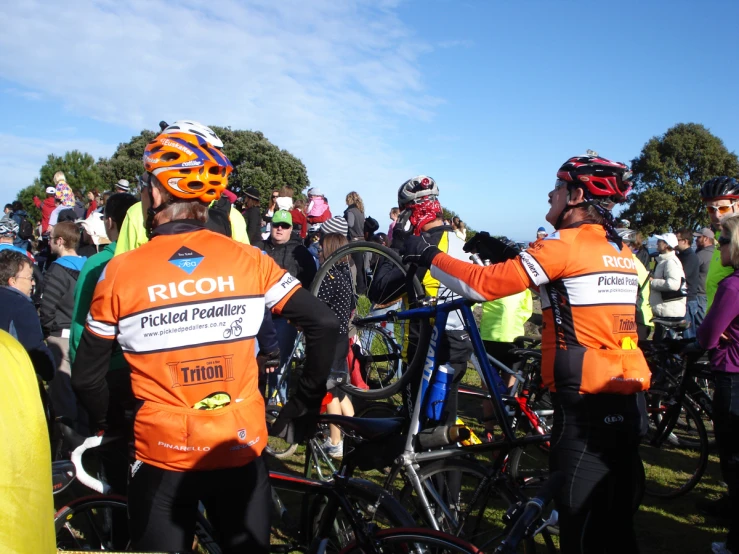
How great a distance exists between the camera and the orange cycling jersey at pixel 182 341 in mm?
1777

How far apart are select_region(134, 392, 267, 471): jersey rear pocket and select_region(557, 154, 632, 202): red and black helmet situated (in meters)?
1.75

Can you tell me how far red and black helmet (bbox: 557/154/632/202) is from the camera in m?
2.55

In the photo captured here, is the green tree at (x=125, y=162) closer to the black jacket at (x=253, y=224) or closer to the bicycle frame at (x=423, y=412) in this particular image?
the black jacket at (x=253, y=224)

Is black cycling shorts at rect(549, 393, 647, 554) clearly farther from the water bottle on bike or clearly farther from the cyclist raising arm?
the water bottle on bike

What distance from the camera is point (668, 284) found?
8.20 m

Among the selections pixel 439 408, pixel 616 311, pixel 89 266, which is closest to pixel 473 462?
pixel 439 408

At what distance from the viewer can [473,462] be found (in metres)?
2.96

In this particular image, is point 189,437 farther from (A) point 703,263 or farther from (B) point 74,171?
(B) point 74,171

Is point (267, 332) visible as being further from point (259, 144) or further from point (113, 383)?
point (259, 144)

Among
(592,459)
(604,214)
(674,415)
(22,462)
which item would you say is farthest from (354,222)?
(22,462)

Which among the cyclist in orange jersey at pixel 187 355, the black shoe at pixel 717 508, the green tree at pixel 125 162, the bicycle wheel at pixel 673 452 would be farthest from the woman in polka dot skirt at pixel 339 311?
the green tree at pixel 125 162

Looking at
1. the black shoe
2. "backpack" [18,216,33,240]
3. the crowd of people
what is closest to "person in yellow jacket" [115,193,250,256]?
the crowd of people

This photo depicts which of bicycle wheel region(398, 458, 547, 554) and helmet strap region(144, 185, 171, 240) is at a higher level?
helmet strap region(144, 185, 171, 240)

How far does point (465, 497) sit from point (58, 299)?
3899 mm
